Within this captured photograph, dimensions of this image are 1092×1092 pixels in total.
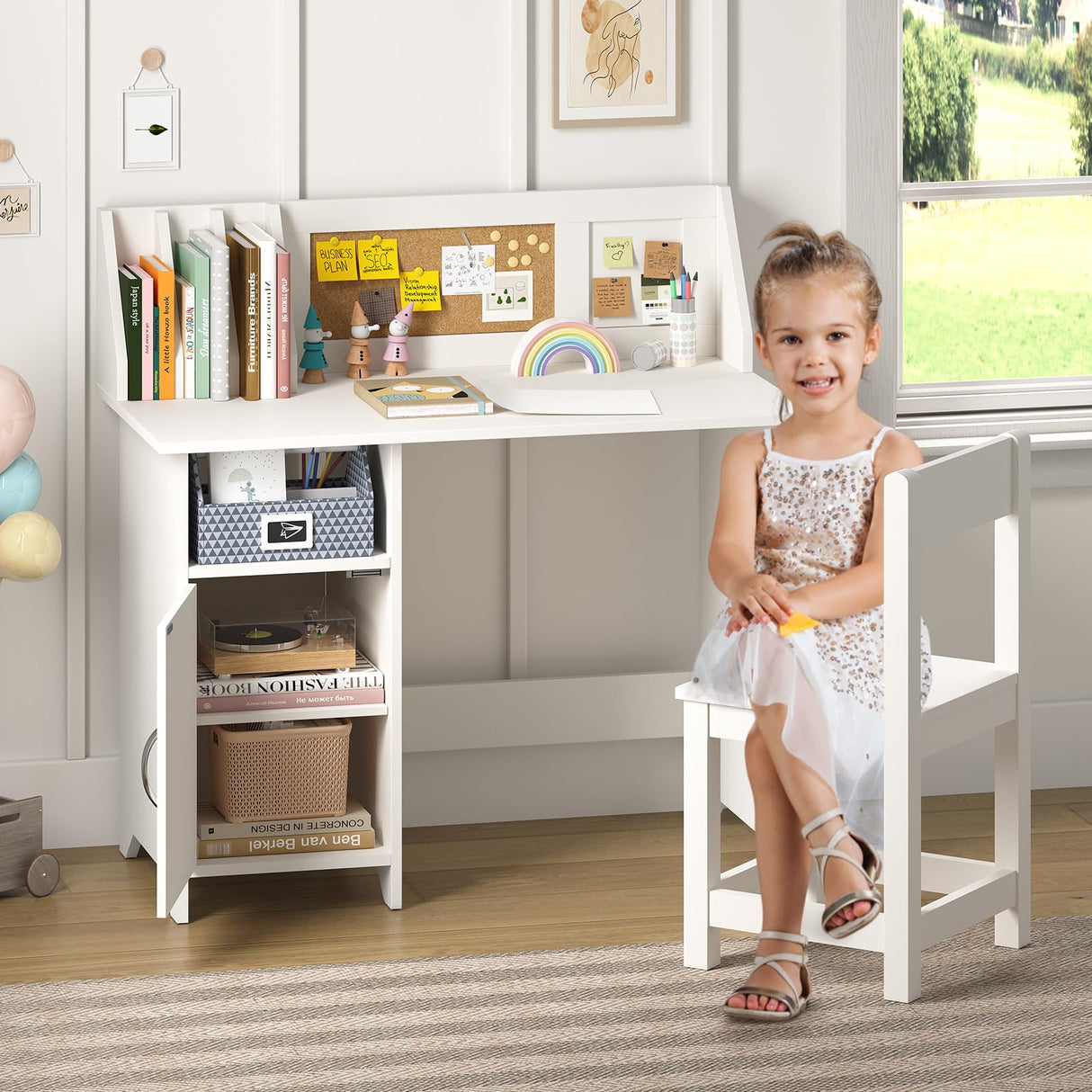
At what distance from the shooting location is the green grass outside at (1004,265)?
11.0 feet

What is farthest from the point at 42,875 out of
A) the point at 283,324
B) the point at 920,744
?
the point at 920,744

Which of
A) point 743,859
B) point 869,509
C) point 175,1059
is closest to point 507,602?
point 743,859

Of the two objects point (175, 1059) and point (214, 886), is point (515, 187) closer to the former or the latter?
point (214, 886)

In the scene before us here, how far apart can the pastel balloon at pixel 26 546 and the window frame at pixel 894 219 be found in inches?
57.9

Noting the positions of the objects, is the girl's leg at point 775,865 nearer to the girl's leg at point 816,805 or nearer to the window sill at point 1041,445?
the girl's leg at point 816,805

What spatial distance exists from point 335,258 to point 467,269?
0.23 metres

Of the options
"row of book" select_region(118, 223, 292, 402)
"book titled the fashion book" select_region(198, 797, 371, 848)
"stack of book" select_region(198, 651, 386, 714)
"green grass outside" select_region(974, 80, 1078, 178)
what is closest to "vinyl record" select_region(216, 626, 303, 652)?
"stack of book" select_region(198, 651, 386, 714)

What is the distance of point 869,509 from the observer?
2443mm

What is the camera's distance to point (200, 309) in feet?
9.18

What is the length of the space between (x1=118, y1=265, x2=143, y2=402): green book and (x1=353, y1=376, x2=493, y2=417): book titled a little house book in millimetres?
352

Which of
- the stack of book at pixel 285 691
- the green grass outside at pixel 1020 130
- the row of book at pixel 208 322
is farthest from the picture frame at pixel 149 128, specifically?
the green grass outside at pixel 1020 130

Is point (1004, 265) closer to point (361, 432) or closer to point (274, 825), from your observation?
point (361, 432)

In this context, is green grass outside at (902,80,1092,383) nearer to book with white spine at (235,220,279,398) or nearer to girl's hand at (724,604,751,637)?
girl's hand at (724,604,751,637)

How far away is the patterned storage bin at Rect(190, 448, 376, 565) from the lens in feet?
8.61
